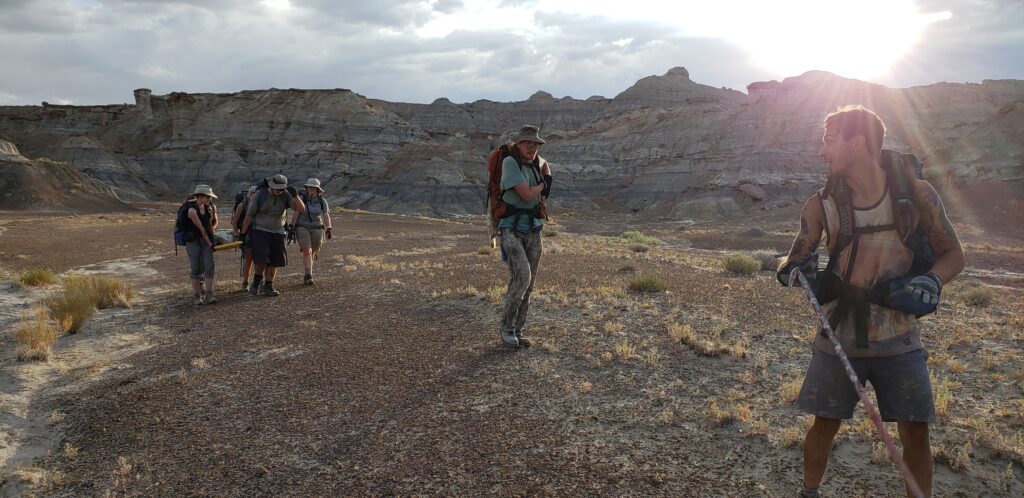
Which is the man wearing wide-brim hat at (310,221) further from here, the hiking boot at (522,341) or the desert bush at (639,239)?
the desert bush at (639,239)

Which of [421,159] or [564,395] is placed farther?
[421,159]

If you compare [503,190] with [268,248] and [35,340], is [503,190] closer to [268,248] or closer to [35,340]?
[268,248]

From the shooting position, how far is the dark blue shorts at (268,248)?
9375 mm

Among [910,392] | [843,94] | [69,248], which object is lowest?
[69,248]

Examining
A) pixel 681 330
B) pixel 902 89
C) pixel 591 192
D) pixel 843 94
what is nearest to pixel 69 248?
pixel 681 330

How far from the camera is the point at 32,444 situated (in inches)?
181

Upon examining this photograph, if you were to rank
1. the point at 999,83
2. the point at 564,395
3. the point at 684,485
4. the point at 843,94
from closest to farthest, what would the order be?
the point at 684,485, the point at 564,395, the point at 843,94, the point at 999,83

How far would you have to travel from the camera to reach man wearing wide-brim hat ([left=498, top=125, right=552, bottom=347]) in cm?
581

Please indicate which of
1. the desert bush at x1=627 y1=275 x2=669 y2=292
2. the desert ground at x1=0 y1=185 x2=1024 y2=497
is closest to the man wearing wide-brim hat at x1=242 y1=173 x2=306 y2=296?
the desert ground at x1=0 y1=185 x2=1024 y2=497

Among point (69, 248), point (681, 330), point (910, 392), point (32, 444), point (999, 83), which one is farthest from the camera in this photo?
point (999, 83)

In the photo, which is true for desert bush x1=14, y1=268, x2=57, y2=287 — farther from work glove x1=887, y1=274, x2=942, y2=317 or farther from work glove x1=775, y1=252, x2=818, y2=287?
work glove x1=887, y1=274, x2=942, y2=317

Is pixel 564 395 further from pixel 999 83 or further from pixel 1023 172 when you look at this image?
pixel 999 83

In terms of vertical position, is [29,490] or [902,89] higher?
[902,89]

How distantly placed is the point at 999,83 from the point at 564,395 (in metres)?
107
